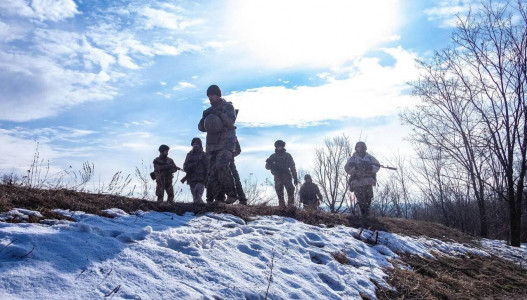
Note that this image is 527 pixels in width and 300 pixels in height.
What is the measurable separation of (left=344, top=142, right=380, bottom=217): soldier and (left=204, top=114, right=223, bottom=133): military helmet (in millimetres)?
Result: 3543

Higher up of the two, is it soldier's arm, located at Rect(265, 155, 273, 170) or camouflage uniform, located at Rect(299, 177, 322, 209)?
soldier's arm, located at Rect(265, 155, 273, 170)

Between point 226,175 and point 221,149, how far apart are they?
48 centimetres

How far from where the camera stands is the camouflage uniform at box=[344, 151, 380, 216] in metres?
8.06

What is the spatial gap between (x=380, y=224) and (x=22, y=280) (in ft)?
21.7

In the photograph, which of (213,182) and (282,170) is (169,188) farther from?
(213,182)

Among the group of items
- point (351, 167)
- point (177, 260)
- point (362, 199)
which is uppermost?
point (351, 167)

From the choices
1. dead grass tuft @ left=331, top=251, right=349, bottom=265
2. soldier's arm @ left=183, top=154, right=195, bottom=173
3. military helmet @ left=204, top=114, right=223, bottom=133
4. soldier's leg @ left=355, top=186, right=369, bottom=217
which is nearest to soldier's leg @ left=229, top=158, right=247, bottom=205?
military helmet @ left=204, top=114, right=223, bottom=133

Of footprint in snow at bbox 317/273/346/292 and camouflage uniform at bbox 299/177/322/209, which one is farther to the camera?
camouflage uniform at bbox 299/177/322/209

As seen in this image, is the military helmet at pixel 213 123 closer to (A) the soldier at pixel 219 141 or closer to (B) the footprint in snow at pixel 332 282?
(A) the soldier at pixel 219 141

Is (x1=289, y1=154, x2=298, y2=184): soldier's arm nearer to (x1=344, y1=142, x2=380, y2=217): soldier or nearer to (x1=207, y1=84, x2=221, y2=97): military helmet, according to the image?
(x1=344, y1=142, x2=380, y2=217): soldier

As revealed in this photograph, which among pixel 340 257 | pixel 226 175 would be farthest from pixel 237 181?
pixel 340 257

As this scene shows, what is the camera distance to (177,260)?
10.3 feet

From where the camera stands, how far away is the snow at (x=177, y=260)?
2.37 m

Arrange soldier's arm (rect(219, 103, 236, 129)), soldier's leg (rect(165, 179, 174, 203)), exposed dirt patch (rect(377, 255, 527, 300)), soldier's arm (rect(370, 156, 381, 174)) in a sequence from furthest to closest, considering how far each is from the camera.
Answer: soldier's leg (rect(165, 179, 174, 203)), soldier's arm (rect(370, 156, 381, 174)), soldier's arm (rect(219, 103, 236, 129)), exposed dirt patch (rect(377, 255, 527, 300))
